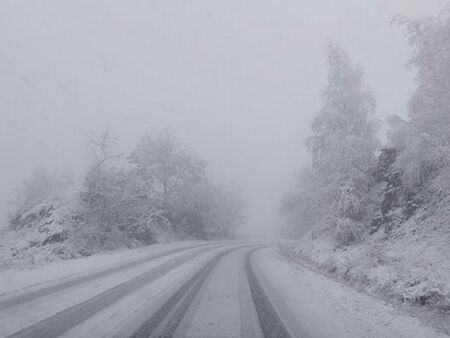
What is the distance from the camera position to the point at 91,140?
2628 cm

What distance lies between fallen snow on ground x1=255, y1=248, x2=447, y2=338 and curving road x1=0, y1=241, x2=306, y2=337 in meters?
0.50

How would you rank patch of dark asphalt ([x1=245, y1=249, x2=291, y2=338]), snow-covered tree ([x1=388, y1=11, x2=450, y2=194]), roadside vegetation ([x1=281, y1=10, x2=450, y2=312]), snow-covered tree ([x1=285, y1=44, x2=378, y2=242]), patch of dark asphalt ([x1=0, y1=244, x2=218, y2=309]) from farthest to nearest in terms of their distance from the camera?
1. snow-covered tree ([x1=285, y1=44, x2=378, y2=242])
2. snow-covered tree ([x1=388, y1=11, x2=450, y2=194])
3. roadside vegetation ([x1=281, y1=10, x2=450, y2=312])
4. patch of dark asphalt ([x1=0, y1=244, x2=218, y2=309])
5. patch of dark asphalt ([x1=245, y1=249, x2=291, y2=338])

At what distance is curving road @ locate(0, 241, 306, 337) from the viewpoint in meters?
6.51

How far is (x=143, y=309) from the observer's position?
322 inches

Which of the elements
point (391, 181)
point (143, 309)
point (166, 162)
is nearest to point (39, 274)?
point (143, 309)

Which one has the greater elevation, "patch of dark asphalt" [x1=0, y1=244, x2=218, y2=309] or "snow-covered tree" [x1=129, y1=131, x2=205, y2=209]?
"snow-covered tree" [x1=129, y1=131, x2=205, y2=209]

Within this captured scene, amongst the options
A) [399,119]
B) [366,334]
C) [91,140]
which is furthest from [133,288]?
[91,140]

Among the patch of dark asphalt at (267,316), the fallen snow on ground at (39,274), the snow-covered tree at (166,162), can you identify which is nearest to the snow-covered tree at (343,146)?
the patch of dark asphalt at (267,316)

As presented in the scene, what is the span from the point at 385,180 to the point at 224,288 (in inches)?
499

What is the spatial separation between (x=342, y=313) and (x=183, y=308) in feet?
12.8

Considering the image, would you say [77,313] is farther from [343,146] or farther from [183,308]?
[343,146]

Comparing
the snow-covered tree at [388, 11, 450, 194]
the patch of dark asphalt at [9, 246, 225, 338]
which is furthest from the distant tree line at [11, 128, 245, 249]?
the snow-covered tree at [388, 11, 450, 194]

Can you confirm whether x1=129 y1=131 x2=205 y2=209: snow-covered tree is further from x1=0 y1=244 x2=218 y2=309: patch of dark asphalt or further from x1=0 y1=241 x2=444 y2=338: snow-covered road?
x1=0 y1=241 x2=444 y2=338: snow-covered road

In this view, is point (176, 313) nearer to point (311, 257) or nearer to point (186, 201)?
point (311, 257)
